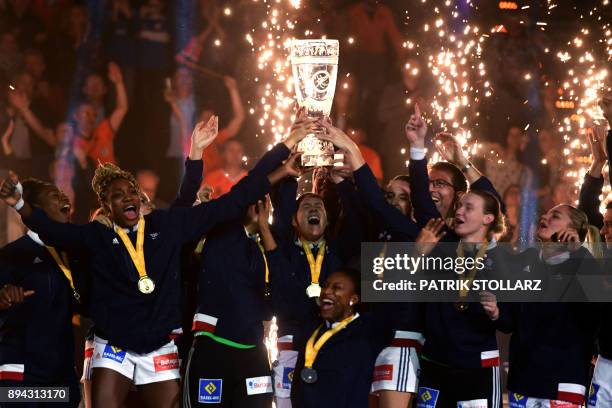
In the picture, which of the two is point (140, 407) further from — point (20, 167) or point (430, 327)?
point (20, 167)

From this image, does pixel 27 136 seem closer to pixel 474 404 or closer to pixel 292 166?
pixel 292 166

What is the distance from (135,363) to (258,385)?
722 millimetres

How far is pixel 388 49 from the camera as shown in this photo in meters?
12.7

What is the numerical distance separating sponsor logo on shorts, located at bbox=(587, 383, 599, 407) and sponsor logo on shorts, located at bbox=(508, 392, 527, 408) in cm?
41

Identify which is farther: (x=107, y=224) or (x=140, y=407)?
(x=140, y=407)

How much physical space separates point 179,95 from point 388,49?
2497 millimetres

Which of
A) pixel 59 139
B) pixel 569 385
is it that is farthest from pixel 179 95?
pixel 569 385

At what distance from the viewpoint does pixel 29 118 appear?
38.7ft

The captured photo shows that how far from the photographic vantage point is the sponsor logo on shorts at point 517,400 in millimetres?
6070

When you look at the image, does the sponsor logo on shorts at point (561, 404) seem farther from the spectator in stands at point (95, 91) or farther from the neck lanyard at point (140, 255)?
the spectator in stands at point (95, 91)

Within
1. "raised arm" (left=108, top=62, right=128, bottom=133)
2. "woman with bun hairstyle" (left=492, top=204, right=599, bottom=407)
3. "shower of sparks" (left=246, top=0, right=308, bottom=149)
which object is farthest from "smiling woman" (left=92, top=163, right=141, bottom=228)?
"raised arm" (left=108, top=62, right=128, bottom=133)

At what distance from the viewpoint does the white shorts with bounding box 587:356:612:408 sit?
6109 mm

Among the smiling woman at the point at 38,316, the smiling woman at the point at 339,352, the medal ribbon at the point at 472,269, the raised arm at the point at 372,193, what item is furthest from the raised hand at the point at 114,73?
the medal ribbon at the point at 472,269

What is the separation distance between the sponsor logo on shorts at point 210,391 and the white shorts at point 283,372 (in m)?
0.80
